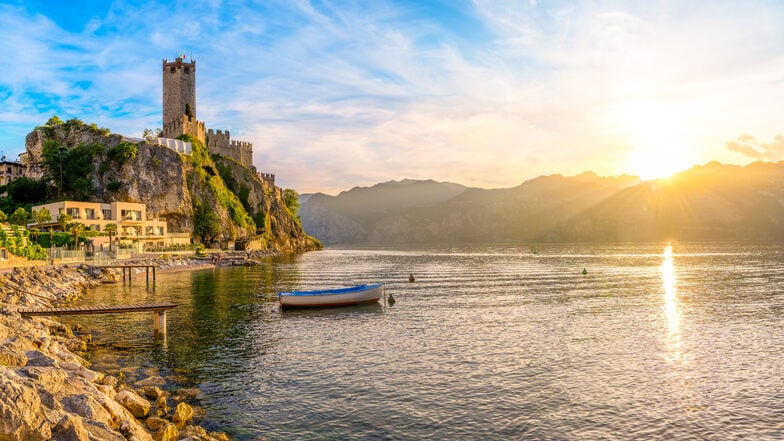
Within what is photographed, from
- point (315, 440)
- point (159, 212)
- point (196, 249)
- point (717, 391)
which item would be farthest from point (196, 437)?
point (159, 212)

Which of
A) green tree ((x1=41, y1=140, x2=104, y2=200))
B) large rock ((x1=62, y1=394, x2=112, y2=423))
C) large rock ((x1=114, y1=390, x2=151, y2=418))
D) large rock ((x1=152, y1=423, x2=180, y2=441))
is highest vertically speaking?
green tree ((x1=41, y1=140, x2=104, y2=200))

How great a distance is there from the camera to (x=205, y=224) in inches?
5266

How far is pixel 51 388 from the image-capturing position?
48.3 feet

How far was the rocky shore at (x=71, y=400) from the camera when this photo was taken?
10.8 metres

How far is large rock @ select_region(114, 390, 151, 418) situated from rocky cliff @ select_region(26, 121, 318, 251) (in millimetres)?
114755

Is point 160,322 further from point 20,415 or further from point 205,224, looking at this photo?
point 205,224

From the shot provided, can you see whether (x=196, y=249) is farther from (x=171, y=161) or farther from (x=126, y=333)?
(x=126, y=333)

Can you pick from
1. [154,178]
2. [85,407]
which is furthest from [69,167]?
[85,407]

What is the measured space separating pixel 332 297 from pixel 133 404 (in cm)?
2937

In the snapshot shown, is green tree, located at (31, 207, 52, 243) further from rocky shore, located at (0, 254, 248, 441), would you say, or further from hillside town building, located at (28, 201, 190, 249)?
rocky shore, located at (0, 254, 248, 441)

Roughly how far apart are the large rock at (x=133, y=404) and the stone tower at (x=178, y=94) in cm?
14186

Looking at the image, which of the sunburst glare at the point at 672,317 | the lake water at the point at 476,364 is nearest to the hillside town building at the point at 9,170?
the lake water at the point at 476,364

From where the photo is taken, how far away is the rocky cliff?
398 ft

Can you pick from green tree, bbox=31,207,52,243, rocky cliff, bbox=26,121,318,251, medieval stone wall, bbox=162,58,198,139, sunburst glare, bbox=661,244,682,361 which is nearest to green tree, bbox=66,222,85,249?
green tree, bbox=31,207,52,243
